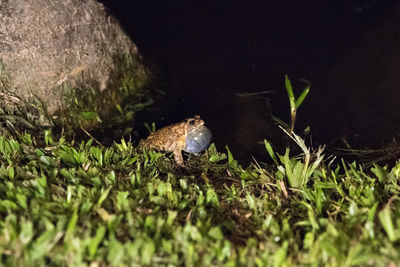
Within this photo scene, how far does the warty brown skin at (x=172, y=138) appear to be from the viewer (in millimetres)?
3680

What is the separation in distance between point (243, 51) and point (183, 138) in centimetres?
204

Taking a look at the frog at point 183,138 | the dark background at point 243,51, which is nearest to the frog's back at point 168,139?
the frog at point 183,138

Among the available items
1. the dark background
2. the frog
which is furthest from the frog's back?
the dark background

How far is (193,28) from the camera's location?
212 inches

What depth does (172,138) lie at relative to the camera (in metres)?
3.85

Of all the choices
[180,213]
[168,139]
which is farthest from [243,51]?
[180,213]

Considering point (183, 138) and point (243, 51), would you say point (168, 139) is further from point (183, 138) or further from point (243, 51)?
point (243, 51)

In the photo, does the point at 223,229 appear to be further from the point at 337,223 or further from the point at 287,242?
the point at 337,223

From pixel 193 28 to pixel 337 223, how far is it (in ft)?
13.0

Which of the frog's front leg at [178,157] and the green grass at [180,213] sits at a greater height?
the green grass at [180,213]

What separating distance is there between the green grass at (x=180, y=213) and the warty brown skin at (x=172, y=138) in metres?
0.53

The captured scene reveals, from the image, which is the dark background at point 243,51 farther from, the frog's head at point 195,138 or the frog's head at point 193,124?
the frog's head at point 193,124

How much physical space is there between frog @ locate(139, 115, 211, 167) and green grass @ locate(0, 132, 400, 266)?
591 millimetres

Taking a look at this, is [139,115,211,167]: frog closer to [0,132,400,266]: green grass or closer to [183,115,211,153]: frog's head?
[183,115,211,153]: frog's head
